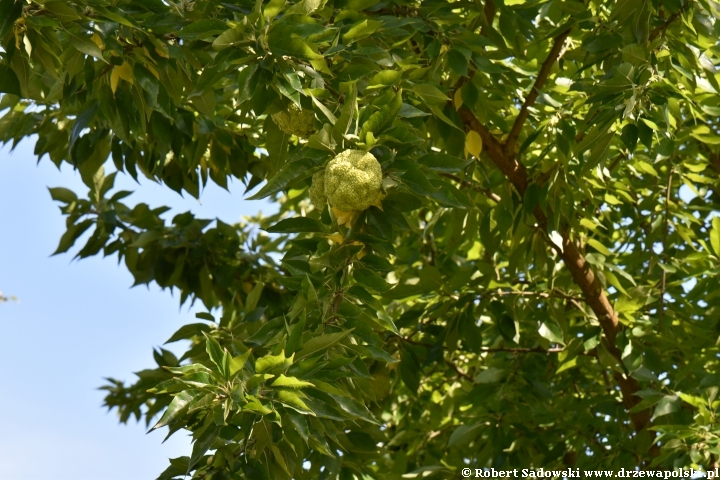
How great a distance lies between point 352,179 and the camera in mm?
1878

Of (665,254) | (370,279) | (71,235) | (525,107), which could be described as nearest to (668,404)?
(665,254)

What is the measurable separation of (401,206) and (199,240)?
1978 millimetres

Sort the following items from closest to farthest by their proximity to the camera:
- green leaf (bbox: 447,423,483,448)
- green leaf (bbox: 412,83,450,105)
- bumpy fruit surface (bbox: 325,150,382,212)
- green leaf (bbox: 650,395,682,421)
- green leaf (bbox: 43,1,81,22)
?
bumpy fruit surface (bbox: 325,150,382,212), green leaf (bbox: 43,1,81,22), green leaf (bbox: 412,83,450,105), green leaf (bbox: 650,395,682,421), green leaf (bbox: 447,423,483,448)

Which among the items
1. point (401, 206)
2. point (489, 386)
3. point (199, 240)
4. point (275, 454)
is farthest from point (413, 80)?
point (199, 240)

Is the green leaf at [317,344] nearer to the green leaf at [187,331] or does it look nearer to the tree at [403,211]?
the tree at [403,211]

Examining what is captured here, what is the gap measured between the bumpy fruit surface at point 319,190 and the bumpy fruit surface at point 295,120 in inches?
9.8

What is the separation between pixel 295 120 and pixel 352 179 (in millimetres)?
484

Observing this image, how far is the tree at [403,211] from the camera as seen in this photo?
203 centimetres

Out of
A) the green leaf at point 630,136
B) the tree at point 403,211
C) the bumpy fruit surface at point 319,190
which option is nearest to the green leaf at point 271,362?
the tree at point 403,211

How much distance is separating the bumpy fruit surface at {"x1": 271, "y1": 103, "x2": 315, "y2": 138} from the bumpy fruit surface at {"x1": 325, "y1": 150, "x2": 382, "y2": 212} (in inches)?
14.9

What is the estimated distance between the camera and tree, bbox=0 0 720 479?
6.67 ft

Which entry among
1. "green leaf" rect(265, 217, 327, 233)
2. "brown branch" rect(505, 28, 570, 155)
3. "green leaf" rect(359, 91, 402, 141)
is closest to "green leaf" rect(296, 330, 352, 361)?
"green leaf" rect(265, 217, 327, 233)

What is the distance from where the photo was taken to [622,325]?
335 centimetres

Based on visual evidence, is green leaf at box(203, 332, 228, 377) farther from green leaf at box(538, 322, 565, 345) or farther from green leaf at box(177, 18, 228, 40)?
green leaf at box(538, 322, 565, 345)
